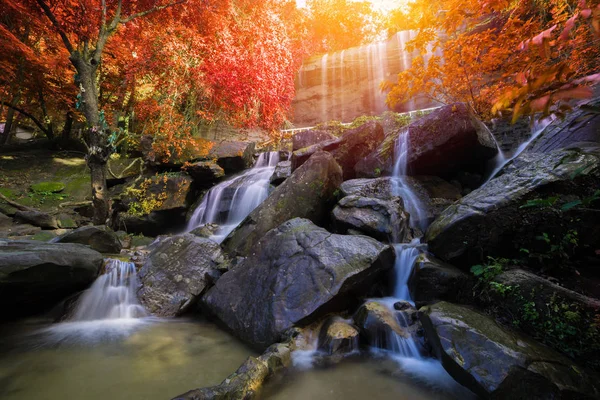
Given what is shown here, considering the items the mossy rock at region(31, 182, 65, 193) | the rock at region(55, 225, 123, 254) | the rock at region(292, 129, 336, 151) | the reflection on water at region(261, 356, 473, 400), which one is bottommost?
the reflection on water at region(261, 356, 473, 400)

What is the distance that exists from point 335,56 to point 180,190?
17814 millimetres

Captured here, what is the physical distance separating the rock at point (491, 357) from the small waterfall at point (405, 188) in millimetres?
3193

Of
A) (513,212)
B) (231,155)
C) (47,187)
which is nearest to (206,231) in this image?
(231,155)

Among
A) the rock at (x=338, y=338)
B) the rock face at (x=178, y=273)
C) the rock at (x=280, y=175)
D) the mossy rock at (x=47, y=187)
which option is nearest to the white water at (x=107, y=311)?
the rock face at (x=178, y=273)

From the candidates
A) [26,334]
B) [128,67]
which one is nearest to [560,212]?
[26,334]

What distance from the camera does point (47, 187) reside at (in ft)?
32.8

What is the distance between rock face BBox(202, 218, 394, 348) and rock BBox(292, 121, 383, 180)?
14.0ft

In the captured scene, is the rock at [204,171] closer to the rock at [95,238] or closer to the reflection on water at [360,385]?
the rock at [95,238]

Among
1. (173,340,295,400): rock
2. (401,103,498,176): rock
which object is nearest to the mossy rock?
(173,340,295,400): rock

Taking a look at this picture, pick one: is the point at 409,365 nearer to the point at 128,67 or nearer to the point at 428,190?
the point at 428,190

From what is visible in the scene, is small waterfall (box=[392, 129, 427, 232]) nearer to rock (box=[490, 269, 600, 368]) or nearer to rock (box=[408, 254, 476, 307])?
rock (box=[408, 254, 476, 307])

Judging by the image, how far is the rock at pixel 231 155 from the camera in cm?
1109

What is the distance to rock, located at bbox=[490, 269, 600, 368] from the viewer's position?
2809mm

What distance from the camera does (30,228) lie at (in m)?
7.65
